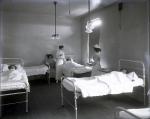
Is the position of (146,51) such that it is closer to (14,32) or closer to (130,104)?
(130,104)

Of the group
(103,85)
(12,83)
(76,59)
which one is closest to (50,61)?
(76,59)

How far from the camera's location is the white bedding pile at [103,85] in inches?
98.5

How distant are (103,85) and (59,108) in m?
0.98

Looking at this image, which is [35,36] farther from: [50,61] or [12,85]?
[12,85]

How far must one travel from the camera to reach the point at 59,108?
9.87ft

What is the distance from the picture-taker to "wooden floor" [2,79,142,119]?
2674 mm

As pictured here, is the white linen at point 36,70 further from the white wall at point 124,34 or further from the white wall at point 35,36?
the white wall at point 124,34

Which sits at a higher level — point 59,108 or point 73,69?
point 73,69

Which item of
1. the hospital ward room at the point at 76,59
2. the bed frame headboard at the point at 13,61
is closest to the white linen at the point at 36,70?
the hospital ward room at the point at 76,59

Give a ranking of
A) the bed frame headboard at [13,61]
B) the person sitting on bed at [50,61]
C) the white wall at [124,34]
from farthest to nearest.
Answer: the person sitting on bed at [50,61] → the bed frame headboard at [13,61] → the white wall at [124,34]

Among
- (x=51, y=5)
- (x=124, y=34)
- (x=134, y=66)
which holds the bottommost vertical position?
(x=134, y=66)

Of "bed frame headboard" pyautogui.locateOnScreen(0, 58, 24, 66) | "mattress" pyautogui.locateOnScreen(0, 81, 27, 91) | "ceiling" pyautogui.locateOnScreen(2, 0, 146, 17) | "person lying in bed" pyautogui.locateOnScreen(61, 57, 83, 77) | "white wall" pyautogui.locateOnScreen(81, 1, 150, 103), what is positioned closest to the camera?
"mattress" pyautogui.locateOnScreen(0, 81, 27, 91)

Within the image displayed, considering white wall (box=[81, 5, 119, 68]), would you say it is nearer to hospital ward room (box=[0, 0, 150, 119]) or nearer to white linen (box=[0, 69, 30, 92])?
hospital ward room (box=[0, 0, 150, 119])

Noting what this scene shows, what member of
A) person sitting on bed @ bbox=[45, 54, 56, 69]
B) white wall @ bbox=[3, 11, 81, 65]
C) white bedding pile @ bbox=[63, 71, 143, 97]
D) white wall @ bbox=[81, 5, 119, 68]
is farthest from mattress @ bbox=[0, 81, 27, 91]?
white wall @ bbox=[3, 11, 81, 65]
